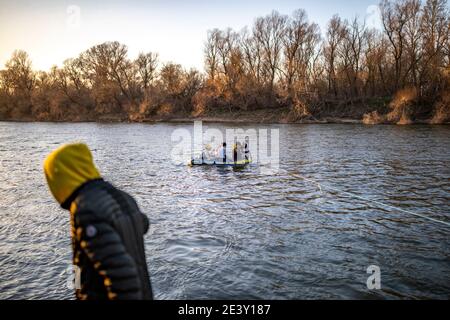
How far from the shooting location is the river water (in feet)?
24.9

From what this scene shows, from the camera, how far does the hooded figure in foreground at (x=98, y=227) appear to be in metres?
2.58

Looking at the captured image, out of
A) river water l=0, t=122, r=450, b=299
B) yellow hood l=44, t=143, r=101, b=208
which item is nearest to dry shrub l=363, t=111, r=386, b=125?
river water l=0, t=122, r=450, b=299

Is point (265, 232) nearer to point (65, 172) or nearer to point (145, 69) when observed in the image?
point (65, 172)

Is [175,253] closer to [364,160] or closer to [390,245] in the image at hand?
[390,245]

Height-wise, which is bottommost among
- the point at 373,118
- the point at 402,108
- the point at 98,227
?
the point at 98,227

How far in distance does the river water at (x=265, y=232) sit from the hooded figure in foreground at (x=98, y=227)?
4762 millimetres

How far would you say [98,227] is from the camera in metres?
2.58

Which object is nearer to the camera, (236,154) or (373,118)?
(236,154)

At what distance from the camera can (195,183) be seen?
57.4 feet

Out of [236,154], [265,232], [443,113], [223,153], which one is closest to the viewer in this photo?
[265,232]

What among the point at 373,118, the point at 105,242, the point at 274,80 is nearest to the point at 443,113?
the point at 373,118

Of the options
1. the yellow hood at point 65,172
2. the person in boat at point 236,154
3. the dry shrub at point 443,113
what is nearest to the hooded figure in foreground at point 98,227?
the yellow hood at point 65,172

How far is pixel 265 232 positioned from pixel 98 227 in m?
8.45
